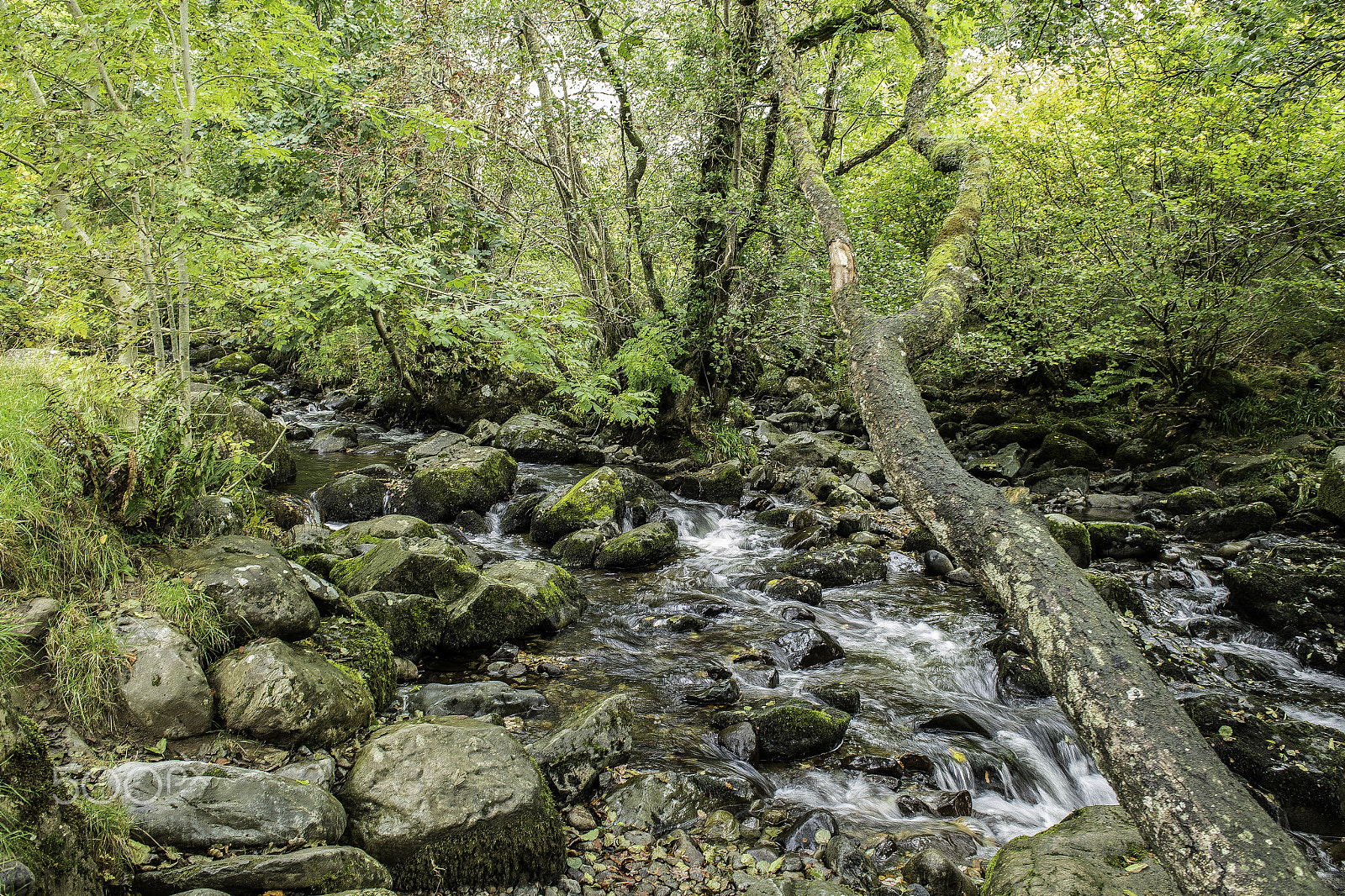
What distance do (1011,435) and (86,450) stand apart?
52.4 feet

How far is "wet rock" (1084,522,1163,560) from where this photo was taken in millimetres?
9383

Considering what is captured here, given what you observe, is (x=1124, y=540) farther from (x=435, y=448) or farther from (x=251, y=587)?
(x=435, y=448)

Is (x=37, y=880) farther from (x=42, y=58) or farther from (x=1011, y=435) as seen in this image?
(x=1011, y=435)

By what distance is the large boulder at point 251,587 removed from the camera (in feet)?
14.4

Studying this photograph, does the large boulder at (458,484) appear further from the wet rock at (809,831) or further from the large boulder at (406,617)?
the wet rock at (809,831)

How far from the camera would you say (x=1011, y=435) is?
1511 centimetres

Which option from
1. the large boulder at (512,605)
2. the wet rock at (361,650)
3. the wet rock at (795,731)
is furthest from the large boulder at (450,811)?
the large boulder at (512,605)

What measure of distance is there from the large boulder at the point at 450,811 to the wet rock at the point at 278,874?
1.03 feet

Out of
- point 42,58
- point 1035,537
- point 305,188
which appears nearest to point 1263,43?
point 1035,537

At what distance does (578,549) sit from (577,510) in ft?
2.85

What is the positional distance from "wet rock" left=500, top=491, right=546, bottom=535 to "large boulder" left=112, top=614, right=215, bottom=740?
21.4 ft

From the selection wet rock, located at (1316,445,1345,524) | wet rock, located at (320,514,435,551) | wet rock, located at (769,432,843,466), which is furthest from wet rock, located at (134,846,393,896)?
wet rock, located at (1316,445,1345,524)

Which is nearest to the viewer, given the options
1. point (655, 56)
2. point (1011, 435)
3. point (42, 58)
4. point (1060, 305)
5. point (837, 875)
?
point (837, 875)

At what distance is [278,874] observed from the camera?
9.44 feet
